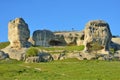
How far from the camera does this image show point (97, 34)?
3588 inches

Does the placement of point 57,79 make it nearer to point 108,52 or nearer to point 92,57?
point 92,57

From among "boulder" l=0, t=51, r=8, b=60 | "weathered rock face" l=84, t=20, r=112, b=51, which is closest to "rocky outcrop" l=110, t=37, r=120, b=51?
"weathered rock face" l=84, t=20, r=112, b=51

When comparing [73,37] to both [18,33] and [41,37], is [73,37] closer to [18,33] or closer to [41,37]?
[41,37]

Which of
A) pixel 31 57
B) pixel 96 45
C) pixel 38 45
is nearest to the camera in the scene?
pixel 31 57

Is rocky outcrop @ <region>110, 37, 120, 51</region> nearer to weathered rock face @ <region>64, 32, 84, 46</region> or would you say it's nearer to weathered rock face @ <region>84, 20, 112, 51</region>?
weathered rock face @ <region>64, 32, 84, 46</region>

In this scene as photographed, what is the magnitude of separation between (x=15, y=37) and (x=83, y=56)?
19.5 m

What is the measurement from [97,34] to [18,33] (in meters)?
17.4

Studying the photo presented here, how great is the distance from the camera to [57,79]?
132ft

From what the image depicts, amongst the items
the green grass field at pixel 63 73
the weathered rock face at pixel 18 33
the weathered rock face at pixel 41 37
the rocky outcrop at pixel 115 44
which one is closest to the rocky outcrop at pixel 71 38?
the weathered rock face at pixel 41 37

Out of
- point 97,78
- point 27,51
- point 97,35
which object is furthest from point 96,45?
point 97,78

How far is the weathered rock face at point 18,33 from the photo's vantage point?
93375 millimetres

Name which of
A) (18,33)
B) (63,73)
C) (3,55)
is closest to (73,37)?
(18,33)

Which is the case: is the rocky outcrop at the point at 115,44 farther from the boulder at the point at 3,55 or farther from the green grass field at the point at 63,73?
the green grass field at the point at 63,73

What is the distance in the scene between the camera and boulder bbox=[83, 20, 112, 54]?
90.2 metres
